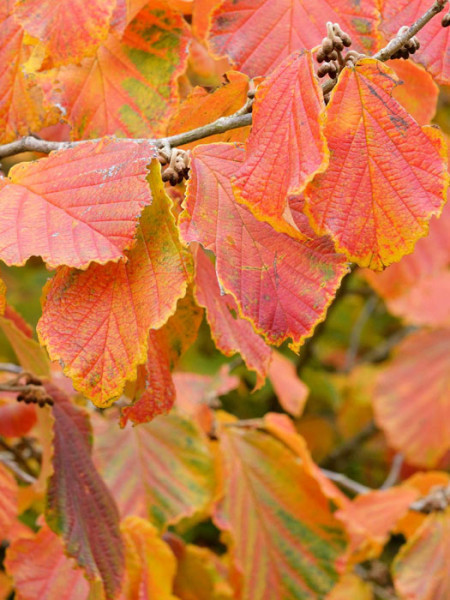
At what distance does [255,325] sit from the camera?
614 mm

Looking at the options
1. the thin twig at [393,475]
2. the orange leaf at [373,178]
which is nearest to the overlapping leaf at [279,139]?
the orange leaf at [373,178]

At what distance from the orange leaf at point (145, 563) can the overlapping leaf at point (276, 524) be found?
0.20m

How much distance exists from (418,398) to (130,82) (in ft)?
4.92

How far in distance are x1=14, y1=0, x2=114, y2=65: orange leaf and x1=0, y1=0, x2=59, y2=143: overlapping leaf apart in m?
0.10

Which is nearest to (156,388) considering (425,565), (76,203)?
(76,203)

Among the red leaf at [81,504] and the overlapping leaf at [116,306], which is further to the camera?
the red leaf at [81,504]

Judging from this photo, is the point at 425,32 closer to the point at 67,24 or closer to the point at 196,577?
the point at 67,24

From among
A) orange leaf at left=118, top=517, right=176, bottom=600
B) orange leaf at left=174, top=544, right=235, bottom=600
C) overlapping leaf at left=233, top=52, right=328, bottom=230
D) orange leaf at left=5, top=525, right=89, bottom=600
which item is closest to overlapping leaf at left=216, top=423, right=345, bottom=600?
orange leaf at left=174, top=544, right=235, bottom=600

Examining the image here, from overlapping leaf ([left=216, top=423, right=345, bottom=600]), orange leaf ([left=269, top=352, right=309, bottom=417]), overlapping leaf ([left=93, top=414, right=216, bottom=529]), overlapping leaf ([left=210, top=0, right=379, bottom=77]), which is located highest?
overlapping leaf ([left=210, top=0, right=379, bottom=77])

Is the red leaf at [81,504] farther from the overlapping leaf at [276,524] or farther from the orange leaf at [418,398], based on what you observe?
the orange leaf at [418,398]

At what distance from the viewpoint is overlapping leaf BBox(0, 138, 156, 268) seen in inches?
23.1

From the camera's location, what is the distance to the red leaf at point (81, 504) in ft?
2.82

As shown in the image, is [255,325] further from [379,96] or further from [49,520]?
[49,520]

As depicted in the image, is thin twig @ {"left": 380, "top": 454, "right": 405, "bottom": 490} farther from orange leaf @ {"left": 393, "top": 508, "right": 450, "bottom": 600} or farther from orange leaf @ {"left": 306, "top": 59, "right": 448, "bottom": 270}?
orange leaf @ {"left": 306, "top": 59, "right": 448, "bottom": 270}
